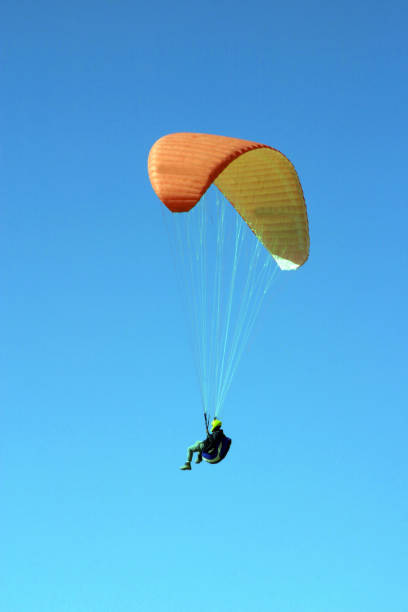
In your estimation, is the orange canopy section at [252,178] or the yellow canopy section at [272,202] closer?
the orange canopy section at [252,178]

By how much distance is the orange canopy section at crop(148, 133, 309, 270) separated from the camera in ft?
96.9

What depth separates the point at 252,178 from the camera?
33.9 meters

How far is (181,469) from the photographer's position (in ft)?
101

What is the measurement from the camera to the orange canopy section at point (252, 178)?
29.5 meters

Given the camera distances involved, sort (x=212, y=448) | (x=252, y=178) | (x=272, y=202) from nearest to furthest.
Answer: (x=212, y=448), (x=252, y=178), (x=272, y=202)

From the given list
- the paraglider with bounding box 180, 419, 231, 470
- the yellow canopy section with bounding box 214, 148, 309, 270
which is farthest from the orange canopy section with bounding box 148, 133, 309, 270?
the paraglider with bounding box 180, 419, 231, 470

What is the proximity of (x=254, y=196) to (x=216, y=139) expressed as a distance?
140 inches

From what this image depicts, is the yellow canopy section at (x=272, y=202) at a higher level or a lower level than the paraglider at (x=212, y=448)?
higher

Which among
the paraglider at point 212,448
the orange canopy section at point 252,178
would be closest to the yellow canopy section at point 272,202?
the orange canopy section at point 252,178

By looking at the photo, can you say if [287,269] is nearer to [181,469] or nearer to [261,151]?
[261,151]

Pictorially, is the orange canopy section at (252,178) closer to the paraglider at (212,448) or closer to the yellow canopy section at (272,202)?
the yellow canopy section at (272,202)

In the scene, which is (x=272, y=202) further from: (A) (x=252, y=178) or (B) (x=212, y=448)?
(B) (x=212, y=448)

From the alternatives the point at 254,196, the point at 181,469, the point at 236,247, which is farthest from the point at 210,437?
the point at 254,196

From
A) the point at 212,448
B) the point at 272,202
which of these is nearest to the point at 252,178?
the point at 272,202
